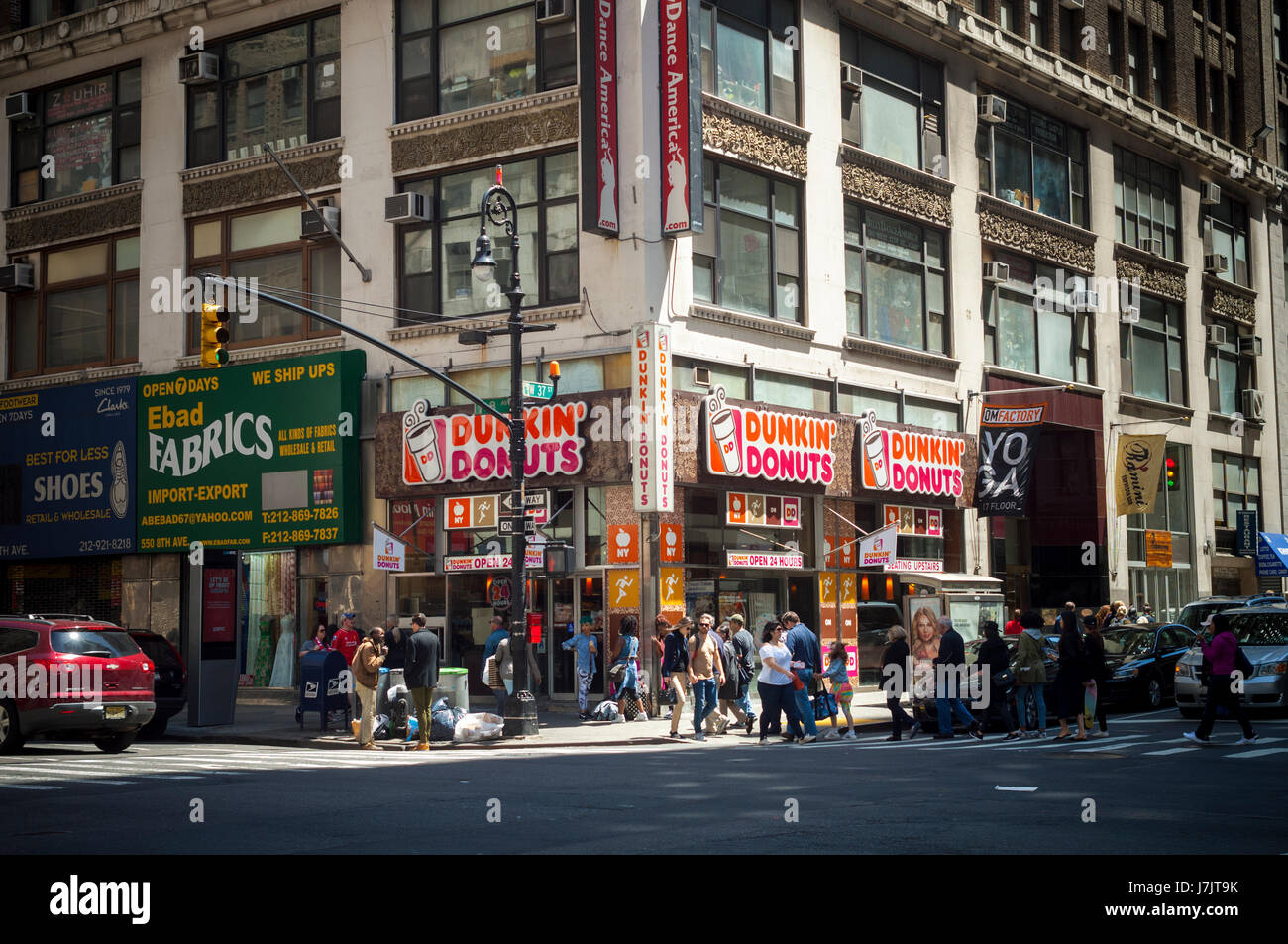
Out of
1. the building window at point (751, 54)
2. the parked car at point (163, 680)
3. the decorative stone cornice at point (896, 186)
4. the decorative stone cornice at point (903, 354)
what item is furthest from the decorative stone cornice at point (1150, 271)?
the parked car at point (163, 680)

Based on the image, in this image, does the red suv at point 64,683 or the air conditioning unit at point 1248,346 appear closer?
the red suv at point 64,683

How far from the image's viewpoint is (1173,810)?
11852mm

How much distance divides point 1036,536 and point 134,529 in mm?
23042

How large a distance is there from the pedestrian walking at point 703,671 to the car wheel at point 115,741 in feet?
26.8

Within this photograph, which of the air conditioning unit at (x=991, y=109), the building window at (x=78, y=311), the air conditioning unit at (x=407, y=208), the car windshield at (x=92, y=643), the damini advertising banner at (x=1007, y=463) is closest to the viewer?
the car windshield at (x=92, y=643)

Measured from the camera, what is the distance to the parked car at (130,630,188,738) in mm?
23875

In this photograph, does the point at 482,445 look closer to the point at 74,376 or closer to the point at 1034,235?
the point at 74,376

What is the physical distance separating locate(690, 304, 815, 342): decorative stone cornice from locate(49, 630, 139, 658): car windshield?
40.3ft

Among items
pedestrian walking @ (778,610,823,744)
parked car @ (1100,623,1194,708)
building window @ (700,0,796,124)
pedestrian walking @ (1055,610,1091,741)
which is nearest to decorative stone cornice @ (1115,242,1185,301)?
building window @ (700,0,796,124)

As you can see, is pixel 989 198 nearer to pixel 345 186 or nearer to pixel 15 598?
pixel 345 186

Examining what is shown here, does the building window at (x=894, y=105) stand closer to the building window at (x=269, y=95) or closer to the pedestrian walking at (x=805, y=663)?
the building window at (x=269, y=95)

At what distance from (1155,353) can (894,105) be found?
14.0 metres

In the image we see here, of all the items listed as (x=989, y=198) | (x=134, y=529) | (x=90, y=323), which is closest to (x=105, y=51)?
(x=90, y=323)

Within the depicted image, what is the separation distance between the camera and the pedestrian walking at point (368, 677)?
21.4m
